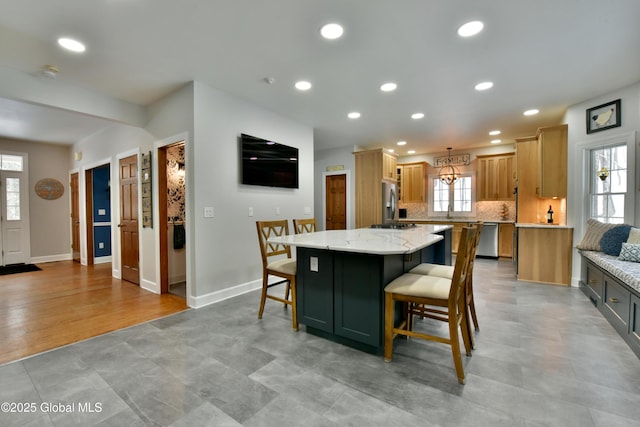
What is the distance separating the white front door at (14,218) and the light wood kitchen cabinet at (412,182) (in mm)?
8407

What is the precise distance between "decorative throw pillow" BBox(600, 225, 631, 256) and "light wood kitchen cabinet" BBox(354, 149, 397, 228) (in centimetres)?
334

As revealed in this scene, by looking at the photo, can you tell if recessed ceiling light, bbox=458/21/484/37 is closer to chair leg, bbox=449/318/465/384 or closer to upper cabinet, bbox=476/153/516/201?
chair leg, bbox=449/318/465/384

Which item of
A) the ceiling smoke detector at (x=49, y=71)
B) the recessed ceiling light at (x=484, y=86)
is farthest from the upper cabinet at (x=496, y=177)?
the ceiling smoke detector at (x=49, y=71)

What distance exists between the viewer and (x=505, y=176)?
20.4 feet

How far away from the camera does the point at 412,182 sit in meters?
7.21

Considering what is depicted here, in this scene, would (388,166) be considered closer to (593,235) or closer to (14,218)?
(593,235)

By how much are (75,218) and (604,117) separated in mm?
9588

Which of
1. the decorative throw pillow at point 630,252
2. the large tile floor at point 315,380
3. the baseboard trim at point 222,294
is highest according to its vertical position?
the decorative throw pillow at point 630,252

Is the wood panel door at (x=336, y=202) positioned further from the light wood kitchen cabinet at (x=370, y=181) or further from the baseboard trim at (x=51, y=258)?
the baseboard trim at (x=51, y=258)

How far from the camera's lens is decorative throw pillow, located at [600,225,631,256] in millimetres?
3145

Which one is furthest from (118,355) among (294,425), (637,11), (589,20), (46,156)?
(46,156)

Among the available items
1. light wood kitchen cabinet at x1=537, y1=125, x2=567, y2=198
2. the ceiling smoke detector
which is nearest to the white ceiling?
the ceiling smoke detector

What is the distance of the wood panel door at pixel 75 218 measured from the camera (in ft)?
20.0

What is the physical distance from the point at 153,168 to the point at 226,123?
116 cm
